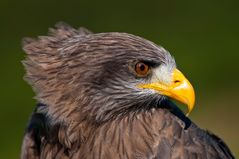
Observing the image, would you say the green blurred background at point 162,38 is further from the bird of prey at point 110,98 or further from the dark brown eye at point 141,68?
the dark brown eye at point 141,68

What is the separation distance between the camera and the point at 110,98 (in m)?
7.51

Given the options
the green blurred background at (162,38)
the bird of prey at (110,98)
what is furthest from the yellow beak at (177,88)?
the green blurred background at (162,38)

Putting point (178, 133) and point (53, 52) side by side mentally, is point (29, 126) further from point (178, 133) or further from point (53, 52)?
point (178, 133)

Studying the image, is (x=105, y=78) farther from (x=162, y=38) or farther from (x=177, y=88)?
(x=162, y=38)

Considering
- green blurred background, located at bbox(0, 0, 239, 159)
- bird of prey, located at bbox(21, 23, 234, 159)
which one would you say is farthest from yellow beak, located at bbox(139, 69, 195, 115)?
green blurred background, located at bbox(0, 0, 239, 159)

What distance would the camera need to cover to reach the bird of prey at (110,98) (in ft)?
24.3

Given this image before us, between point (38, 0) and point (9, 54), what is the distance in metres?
2.10

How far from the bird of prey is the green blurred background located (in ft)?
24.0

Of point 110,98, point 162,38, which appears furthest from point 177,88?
point 162,38

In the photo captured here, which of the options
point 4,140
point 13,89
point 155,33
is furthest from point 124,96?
point 155,33

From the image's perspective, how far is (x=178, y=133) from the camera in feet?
25.0

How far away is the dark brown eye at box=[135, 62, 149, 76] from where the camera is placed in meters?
7.39

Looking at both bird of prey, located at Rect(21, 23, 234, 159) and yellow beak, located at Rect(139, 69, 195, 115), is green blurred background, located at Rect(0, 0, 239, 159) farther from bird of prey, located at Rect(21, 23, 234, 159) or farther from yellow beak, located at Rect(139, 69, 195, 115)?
yellow beak, located at Rect(139, 69, 195, 115)

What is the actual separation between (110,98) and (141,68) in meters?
0.34
